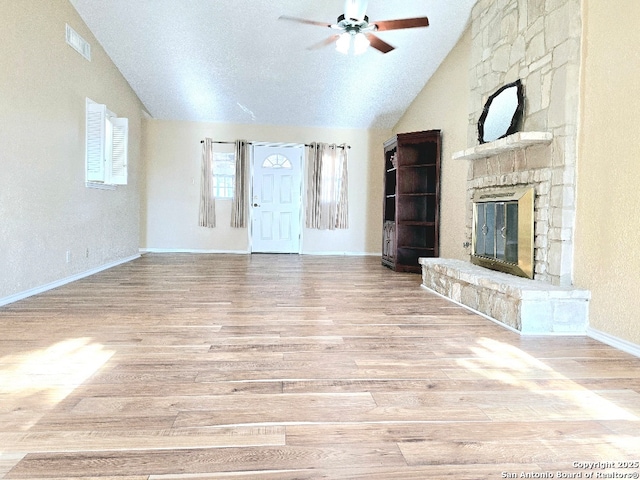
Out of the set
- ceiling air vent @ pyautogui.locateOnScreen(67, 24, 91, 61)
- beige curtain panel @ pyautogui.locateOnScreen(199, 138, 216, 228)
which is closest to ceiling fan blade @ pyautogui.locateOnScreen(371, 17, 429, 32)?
ceiling air vent @ pyautogui.locateOnScreen(67, 24, 91, 61)


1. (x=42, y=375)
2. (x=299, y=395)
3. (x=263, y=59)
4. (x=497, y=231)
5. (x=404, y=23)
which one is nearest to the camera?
(x=299, y=395)

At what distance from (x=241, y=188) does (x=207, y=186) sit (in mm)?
618

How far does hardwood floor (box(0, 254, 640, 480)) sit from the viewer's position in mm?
1394

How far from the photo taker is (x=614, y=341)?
2752 mm

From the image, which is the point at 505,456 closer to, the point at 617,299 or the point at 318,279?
the point at 617,299

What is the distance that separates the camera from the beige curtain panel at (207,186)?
817 cm

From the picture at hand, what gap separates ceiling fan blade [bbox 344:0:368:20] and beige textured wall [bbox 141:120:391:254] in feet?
14.0

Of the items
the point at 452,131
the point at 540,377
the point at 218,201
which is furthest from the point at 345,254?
the point at 540,377

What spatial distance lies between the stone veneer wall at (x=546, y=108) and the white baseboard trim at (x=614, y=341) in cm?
41

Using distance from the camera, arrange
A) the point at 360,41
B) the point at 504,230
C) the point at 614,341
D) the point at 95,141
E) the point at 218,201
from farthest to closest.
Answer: the point at 218,201, the point at 95,141, the point at 360,41, the point at 504,230, the point at 614,341

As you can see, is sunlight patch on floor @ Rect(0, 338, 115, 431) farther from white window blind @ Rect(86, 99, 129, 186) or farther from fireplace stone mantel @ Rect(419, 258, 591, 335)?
white window blind @ Rect(86, 99, 129, 186)

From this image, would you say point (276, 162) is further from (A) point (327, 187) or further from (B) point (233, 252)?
(B) point (233, 252)

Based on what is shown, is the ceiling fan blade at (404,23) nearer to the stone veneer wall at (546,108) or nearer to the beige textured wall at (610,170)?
the stone veneer wall at (546,108)

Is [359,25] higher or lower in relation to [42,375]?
higher
